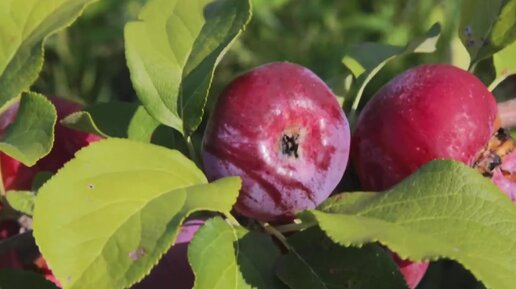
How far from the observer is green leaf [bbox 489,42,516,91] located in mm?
888

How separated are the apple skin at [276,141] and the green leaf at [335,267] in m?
0.04

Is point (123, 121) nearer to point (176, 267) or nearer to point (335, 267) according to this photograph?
point (176, 267)

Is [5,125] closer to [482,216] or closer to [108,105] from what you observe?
[108,105]

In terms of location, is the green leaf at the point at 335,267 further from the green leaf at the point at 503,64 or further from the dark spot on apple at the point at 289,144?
the green leaf at the point at 503,64

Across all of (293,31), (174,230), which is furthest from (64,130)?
(293,31)

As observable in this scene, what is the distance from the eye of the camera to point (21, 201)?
78 cm

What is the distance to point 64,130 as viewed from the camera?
0.87m

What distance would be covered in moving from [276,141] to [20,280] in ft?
0.78

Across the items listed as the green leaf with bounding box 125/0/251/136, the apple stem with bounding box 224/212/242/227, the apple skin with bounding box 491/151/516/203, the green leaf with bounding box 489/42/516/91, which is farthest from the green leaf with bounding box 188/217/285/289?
the green leaf with bounding box 489/42/516/91

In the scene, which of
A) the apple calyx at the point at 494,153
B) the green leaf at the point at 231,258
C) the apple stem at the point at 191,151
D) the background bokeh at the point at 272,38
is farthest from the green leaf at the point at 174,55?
the background bokeh at the point at 272,38

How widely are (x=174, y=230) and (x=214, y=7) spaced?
24 cm

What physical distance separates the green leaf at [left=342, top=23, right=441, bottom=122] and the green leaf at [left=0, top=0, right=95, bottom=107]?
10.5 inches

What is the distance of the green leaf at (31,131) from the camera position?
0.67m

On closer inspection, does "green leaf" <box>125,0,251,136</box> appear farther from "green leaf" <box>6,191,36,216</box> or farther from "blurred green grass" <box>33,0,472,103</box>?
"blurred green grass" <box>33,0,472,103</box>
